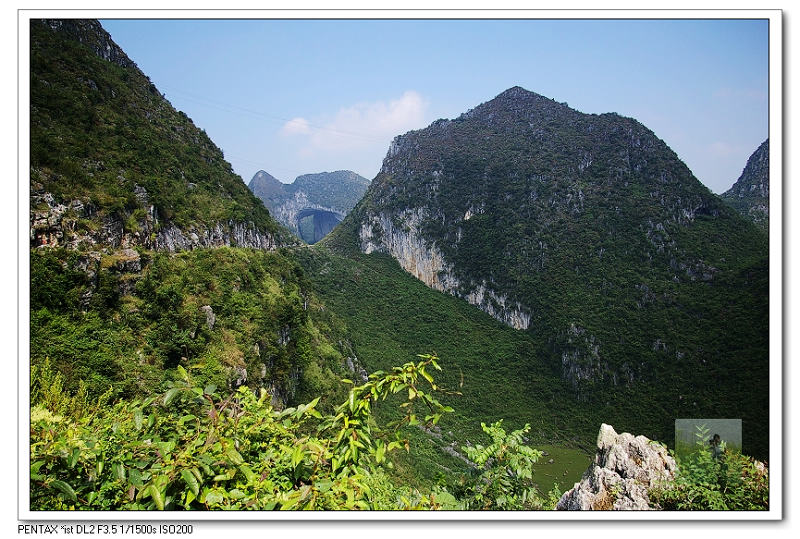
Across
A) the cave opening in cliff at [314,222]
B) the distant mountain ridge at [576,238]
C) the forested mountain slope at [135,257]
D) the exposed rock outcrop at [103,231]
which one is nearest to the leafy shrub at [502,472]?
the forested mountain slope at [135,257]

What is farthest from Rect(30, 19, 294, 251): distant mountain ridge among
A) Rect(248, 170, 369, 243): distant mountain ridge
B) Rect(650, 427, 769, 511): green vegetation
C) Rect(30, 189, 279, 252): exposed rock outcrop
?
Rect(248, 170, 369, 243): distant mountain ridge

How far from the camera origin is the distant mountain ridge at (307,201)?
98.2 meters

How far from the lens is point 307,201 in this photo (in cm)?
10019

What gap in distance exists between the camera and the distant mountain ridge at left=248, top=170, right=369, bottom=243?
98250mm

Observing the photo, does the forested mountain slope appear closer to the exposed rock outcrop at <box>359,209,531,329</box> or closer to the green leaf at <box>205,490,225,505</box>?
the green leaf at <box>205,490,225,505</box>

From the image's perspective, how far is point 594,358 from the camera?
3056 cm

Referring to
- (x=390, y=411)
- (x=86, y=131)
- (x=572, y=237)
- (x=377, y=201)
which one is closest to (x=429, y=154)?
(x=377, y=201)

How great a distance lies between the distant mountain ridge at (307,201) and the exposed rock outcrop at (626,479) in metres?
96.1

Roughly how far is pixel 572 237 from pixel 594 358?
13514mm

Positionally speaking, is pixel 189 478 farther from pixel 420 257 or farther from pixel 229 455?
pixel 420 257

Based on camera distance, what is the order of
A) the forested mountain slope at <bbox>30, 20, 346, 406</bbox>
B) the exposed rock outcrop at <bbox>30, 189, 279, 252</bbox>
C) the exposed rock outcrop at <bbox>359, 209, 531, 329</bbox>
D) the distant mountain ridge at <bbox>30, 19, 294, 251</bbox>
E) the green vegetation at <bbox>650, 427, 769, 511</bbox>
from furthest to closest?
the exposed rock outcrop at <bbox>359, 209, 531, 329</bbox> < the distant mountain ridge at <bbox>30, 19, 294, 251</bbox> < the exposed rock outcrop at <bbox>30, 189, 279, 252</bbox> < the forested mountain slope at <bbox>30, 20, 346, 406</bbox> < the green vegetation at <bbox>650, 427, 769, 511</bbox>

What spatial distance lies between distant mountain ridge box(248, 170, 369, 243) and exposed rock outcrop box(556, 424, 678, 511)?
9608 centimetres

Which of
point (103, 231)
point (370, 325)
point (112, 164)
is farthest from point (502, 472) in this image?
point (370, 325)
